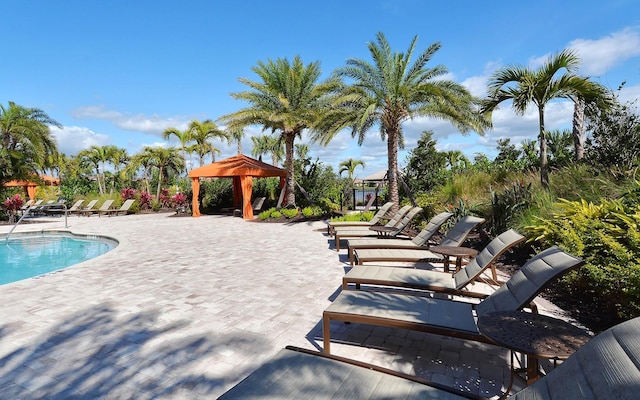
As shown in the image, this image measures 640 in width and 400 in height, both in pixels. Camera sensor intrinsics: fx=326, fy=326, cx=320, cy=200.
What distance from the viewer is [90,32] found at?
1234 cm

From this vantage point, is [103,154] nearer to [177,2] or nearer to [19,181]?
[19,181]

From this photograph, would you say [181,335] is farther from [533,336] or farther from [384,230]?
[384,230]

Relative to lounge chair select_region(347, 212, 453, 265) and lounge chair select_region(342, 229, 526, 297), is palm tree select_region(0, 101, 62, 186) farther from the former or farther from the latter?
lounge chair select_region(342, 229, 526, 297)

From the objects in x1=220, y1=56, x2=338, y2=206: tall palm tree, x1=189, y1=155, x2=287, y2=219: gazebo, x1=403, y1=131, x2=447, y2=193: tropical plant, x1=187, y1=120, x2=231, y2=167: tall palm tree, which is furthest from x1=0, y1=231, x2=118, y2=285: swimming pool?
x1=187, y1=120, x2=231, y2=167: tall palm tree

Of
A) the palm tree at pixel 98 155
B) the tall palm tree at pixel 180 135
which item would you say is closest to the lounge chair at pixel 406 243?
the tall palm tree at pixel 180 135

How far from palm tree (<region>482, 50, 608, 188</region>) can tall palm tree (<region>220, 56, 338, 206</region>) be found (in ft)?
28.0

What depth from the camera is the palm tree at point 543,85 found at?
26.8ft

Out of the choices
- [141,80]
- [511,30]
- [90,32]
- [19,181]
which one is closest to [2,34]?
[90,32]

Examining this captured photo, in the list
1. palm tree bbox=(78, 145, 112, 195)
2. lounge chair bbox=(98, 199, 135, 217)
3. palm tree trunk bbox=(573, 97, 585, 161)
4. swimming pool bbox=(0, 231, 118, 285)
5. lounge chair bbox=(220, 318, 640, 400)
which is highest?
palm tree bbox=(78, 145, 112, 195)

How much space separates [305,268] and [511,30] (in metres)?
7.09

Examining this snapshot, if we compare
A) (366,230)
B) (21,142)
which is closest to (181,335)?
(366,230)

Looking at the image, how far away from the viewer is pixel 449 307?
309 cm

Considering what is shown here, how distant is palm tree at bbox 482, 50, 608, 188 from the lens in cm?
816

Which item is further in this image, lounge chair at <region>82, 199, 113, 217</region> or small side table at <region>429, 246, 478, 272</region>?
lounge chair at <region>82, 199, 113, 217</region>
